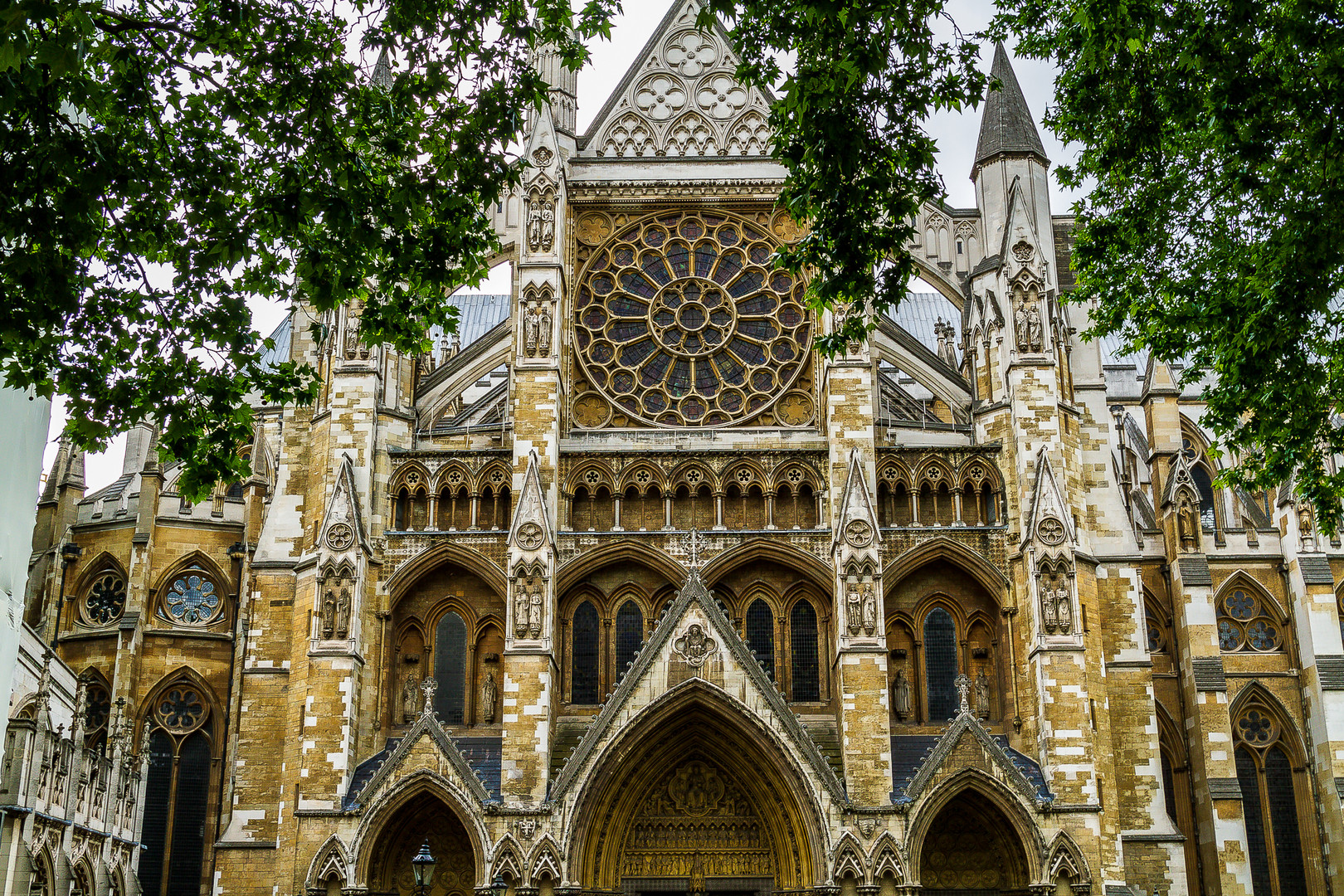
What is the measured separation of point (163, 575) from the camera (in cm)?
3478

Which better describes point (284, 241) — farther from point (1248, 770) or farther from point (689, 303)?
point (1248, 770)

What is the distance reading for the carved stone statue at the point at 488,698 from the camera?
28.0m

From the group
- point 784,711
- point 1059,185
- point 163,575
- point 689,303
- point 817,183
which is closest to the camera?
point 817,183

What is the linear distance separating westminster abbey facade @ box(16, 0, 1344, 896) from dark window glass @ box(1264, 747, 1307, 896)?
15cm

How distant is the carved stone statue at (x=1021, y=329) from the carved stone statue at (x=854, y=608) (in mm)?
6530

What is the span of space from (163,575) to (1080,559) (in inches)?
900

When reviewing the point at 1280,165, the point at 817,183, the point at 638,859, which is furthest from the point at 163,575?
the point at 1280,165

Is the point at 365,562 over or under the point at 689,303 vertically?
under

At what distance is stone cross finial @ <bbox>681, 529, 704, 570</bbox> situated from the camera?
27.1m

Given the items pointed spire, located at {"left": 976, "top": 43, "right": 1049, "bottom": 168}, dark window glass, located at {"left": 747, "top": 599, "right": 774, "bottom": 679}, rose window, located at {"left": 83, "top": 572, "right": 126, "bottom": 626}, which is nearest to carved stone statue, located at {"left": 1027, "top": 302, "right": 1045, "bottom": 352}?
pointed spire, located at {"left": 976, "top": 43, "right": 1049, "bottom": 168}

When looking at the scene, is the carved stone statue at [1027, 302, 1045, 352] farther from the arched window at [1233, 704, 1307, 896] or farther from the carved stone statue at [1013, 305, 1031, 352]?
the arched window at [1233, 704, 1307, 896]

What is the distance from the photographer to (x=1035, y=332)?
94.4 feet

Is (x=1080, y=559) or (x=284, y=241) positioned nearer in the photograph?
(x=284, y=241)

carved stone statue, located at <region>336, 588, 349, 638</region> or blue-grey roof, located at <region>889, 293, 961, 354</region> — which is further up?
blue-grey roof, located at <region>889, 293, 961, 354</region>
